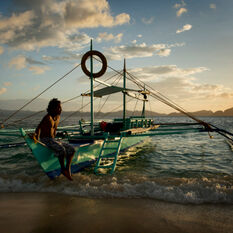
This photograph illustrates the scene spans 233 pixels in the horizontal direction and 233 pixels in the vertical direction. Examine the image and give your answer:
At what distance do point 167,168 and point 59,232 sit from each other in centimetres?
695

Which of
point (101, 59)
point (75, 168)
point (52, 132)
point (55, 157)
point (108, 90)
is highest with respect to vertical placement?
point (101, 59)

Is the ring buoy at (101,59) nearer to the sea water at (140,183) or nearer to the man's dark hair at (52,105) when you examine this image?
the man's dark hair at (52,105)

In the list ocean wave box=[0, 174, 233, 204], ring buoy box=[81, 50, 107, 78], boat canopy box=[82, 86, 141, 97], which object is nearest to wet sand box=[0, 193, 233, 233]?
ocean wave box=[0, 174, 233, 204]

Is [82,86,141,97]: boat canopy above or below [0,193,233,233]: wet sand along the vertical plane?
above

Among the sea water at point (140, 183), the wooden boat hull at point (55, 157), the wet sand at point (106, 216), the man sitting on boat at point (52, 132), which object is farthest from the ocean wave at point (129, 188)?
the man sitting on boat at point (52, 132)

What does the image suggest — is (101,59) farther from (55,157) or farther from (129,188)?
(129,188)

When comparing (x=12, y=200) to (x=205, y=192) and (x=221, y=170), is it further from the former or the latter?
(x=221, y=170)

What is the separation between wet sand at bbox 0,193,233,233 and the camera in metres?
3.63

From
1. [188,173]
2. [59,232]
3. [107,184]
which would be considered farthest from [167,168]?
[59,232]

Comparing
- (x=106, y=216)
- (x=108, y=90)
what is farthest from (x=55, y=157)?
(x=108, y=90)

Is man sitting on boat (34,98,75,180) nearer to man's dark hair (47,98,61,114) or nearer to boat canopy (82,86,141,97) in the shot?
man's dark hair (47,98,61,114)

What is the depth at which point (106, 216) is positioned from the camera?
13.5 ft

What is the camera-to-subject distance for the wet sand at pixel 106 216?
3.63 m

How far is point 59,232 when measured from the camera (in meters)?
3.49
